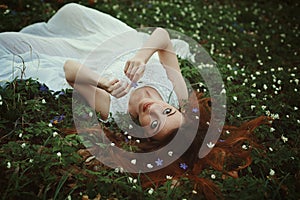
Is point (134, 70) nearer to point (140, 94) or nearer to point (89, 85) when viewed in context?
point (140, 94)

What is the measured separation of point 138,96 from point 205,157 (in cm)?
92

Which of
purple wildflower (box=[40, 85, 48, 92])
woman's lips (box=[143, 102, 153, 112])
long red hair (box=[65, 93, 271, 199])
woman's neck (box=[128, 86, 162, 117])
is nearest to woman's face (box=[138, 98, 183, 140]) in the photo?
woman's lips (box=[143, 102, 153, 112])

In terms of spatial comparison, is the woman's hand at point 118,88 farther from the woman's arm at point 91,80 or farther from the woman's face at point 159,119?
the woman's face at point 159,119

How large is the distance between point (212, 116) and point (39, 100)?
1.79 m

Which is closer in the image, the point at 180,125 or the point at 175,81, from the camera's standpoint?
the point at 180,125

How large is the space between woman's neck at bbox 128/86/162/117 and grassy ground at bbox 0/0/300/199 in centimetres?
62

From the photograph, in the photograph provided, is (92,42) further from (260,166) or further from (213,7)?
(213,7)

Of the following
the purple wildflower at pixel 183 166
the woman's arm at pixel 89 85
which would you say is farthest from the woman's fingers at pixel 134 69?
the purple wildflower at pixel 183 166

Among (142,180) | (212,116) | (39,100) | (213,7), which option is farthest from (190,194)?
(213,7)

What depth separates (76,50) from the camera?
436 centimetres

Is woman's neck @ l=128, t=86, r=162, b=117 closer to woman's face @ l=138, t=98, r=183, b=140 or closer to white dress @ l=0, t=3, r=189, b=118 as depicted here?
white dress @ l=0, t=3, r=189, b=118

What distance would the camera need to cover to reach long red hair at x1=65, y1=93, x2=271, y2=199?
2.91 metres

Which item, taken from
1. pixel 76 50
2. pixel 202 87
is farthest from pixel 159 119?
pixel 76 50

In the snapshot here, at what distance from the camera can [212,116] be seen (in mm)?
3672
